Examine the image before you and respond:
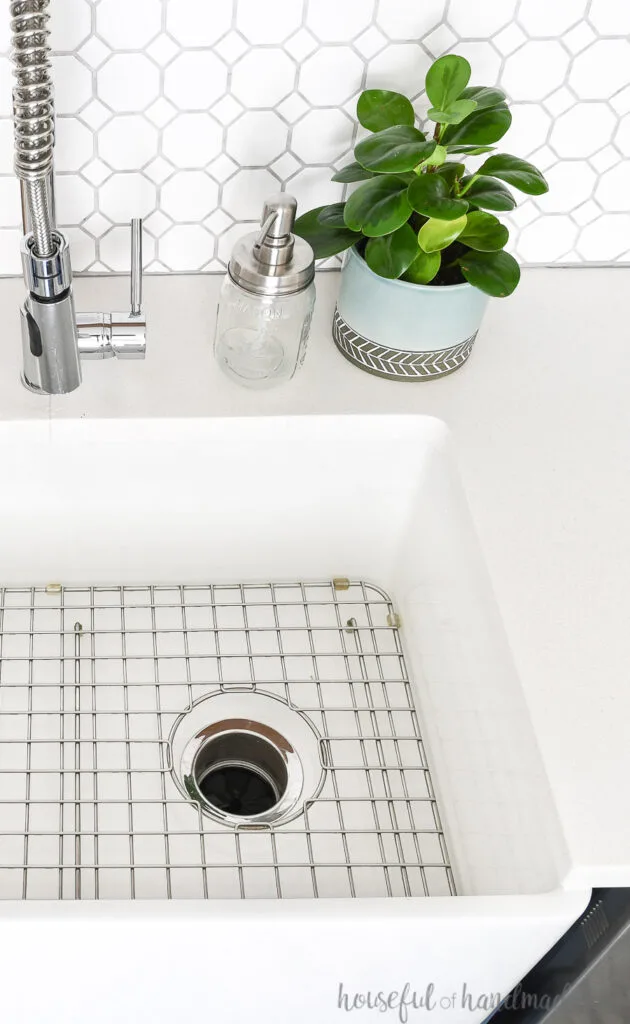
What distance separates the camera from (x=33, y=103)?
0.67m

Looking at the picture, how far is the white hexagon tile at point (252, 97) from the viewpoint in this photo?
87cm

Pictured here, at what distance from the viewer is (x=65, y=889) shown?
0.77 m

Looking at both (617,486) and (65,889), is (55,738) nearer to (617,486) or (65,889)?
(65,889)

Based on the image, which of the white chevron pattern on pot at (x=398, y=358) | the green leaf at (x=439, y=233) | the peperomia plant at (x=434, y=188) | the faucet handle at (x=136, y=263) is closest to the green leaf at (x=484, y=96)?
the peperomia plant at (x=434, y=188)

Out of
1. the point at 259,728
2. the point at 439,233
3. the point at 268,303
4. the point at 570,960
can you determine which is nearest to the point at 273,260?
the point at 268,303

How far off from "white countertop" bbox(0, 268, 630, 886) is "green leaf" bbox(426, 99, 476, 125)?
0.84ft

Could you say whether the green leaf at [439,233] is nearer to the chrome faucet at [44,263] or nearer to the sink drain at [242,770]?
the chrome faucet at [44,263]

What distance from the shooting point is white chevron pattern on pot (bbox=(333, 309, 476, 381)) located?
3.03 ft

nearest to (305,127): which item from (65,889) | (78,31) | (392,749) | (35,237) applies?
(78,31)

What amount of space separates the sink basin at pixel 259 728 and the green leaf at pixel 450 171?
0.23 meters

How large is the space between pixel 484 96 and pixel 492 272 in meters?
0.16

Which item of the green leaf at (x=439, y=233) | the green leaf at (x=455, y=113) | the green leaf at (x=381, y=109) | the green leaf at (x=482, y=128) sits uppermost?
the green leaf at (x=381, y=109)

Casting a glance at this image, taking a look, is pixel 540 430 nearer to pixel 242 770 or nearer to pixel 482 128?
pixel 482 128

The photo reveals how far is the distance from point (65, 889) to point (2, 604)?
0.98ft
